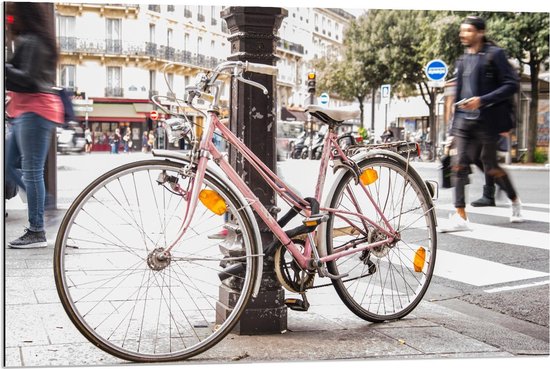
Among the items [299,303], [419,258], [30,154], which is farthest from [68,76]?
[419,258]

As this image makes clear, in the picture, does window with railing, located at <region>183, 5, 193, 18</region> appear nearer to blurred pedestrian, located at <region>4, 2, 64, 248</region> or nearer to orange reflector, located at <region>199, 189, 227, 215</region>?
blurred pedestrian, located at <region>4, 2, 64, 248</region>

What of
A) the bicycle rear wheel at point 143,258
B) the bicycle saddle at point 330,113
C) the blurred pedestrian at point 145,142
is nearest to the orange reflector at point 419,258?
the bicycle saddle at point 330,113

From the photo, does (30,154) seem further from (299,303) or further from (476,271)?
(476,271)

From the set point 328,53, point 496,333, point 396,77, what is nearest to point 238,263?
point 496,333

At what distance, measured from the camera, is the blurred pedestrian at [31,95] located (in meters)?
2.92

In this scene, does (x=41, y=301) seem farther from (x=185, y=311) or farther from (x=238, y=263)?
(x=238, y=263)

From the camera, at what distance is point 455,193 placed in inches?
169

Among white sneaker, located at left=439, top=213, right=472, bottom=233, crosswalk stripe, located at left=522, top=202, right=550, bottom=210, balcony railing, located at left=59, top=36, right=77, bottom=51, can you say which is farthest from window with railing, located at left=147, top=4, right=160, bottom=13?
crosswalk stripe, located at left=522, top=202, right=550, bottom=210

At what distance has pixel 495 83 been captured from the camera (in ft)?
11.5

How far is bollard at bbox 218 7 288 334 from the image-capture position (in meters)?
3.02

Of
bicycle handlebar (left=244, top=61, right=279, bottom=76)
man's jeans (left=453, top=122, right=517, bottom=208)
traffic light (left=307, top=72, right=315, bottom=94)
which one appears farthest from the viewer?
man's jeans (left=453, top=122, right=517, bottom=208)

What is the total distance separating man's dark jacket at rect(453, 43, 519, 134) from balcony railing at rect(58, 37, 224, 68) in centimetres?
121

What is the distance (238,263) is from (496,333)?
127 centimetres

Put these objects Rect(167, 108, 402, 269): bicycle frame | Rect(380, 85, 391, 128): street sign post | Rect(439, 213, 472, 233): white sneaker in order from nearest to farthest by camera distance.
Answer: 1. Rect(167, 108, 402, 269): bicycle frame
2. Rect(380, 85, 391, 128): street sign post
3. Rect(439, 213, 472, 233): white sneaker
